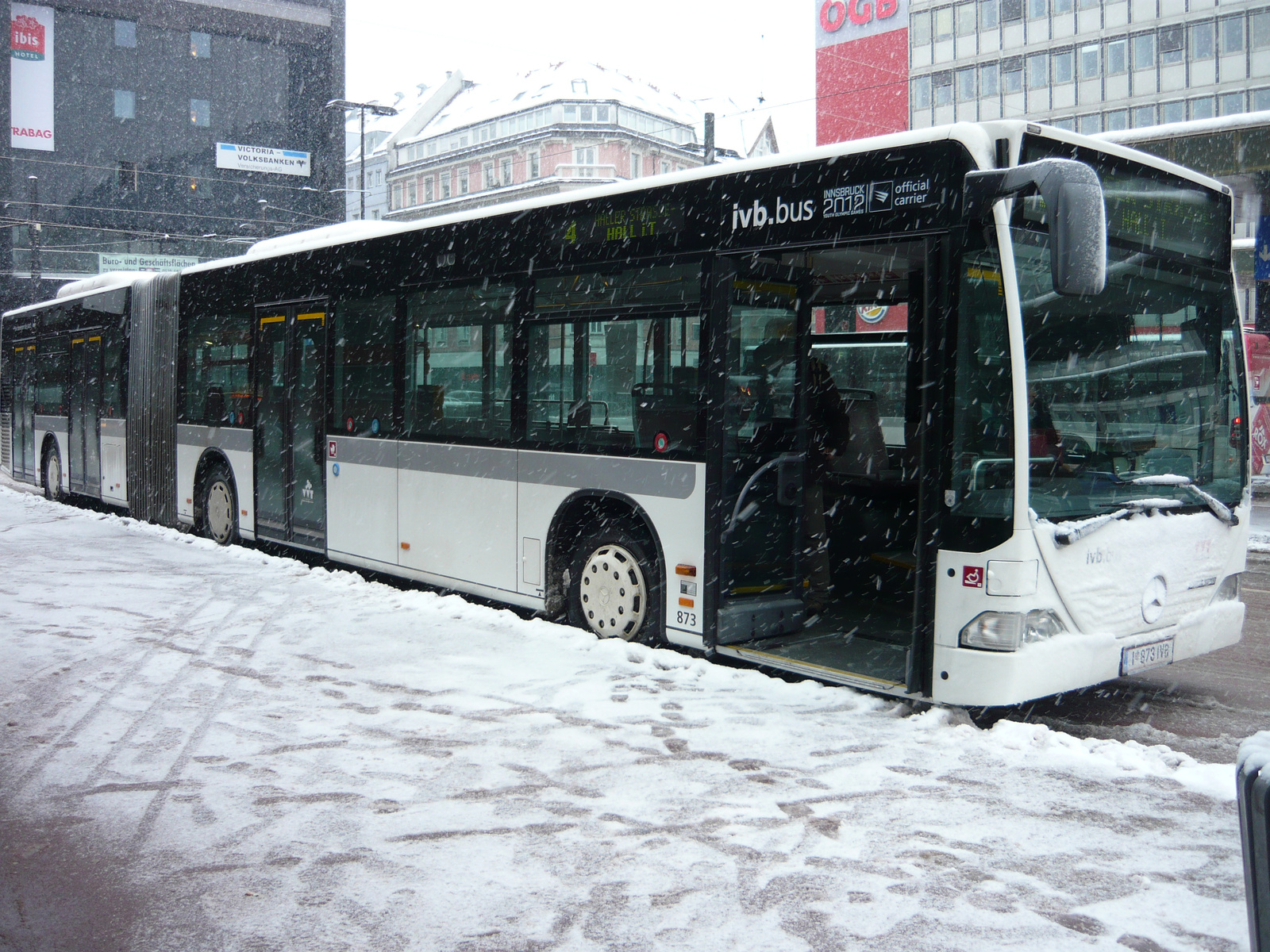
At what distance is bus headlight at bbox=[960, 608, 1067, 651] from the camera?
16.8 feet

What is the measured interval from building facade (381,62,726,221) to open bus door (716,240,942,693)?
61.3 m

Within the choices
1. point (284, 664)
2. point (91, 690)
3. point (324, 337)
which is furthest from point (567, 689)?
point (324, 337)

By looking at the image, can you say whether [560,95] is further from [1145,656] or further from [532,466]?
[1145,656]

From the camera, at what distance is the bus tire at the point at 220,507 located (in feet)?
39.2

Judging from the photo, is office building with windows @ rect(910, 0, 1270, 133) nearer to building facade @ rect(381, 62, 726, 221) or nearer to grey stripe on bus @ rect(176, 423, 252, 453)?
building facade @ rect(381, 62, 726, 221)

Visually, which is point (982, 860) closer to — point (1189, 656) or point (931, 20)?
point (1189, 656)

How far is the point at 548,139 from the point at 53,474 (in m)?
59.9

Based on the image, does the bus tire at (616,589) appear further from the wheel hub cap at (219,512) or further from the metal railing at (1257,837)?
the wheel hub cap at (219,512)

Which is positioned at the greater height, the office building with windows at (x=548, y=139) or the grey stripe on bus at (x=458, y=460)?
the office building with windows at (x=548, y=139)

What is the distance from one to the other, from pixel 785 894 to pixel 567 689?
261cm

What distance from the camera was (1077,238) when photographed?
467 cm

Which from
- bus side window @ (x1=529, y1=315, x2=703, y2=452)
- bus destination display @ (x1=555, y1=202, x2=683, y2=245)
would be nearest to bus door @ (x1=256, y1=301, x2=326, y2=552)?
bus side window @ (x1=529, y1=315, x2=703, y2=452)

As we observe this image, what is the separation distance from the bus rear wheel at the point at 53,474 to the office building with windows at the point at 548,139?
180 feet

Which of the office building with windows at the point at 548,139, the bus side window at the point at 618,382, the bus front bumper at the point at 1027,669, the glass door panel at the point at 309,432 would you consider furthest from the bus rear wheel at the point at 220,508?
the office building with windows at the point at 548,139
